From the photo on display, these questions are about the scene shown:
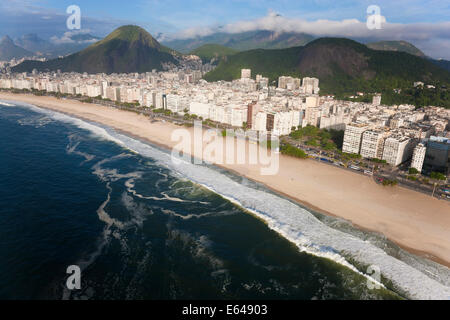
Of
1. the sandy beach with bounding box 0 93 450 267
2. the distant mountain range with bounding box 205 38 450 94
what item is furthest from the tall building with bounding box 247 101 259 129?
the distant mountain range with bounding box 205 38 450 94

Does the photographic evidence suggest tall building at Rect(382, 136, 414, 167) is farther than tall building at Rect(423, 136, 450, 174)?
Yes

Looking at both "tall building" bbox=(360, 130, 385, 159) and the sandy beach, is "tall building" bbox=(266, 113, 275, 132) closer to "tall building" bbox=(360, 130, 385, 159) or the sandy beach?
the sandy beach

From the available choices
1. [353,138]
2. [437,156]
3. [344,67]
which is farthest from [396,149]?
[344,67]

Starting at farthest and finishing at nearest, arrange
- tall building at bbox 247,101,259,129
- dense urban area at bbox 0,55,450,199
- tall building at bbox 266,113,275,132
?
tall building at bbox 247,101,259,129 → tall building at bbox 266,113,275,132 → dense urban area at bbox 0,55,450,199

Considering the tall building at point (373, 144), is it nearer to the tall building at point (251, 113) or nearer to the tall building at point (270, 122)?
the tall building at point (270, 122)

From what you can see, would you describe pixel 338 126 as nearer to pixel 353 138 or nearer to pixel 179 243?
pixel 353 138
